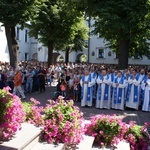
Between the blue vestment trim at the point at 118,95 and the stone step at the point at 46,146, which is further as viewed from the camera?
the blue vestment trim at the point at 118,95

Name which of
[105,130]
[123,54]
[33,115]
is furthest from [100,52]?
[105,130]

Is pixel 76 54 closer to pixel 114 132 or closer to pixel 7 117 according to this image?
pixel 114 132

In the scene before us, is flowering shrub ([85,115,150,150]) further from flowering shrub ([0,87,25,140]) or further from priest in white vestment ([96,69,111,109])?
priest in white vestment ([96,69,111,109])

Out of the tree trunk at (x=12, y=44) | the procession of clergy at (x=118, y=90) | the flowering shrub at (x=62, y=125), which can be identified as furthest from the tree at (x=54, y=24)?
the flowering shrub at (x=62, y=125)

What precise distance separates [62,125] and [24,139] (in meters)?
1.00

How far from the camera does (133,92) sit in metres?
13.6

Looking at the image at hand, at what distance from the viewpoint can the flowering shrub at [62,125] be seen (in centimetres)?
591

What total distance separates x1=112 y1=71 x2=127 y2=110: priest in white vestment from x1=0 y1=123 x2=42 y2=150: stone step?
7753 millimetres

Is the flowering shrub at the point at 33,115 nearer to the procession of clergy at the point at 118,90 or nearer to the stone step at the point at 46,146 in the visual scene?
the stone step at the point at 46,146

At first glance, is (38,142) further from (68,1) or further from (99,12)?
(68,1)

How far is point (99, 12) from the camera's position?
679 inches

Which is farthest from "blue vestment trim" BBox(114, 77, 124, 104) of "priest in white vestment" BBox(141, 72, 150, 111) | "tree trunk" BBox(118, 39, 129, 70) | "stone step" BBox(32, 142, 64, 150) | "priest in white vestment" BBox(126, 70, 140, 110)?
"stone step" BBox(32, 142, 64, 150)

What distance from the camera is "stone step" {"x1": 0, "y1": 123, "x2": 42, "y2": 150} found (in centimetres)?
498

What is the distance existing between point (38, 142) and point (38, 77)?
12643 millimetres
